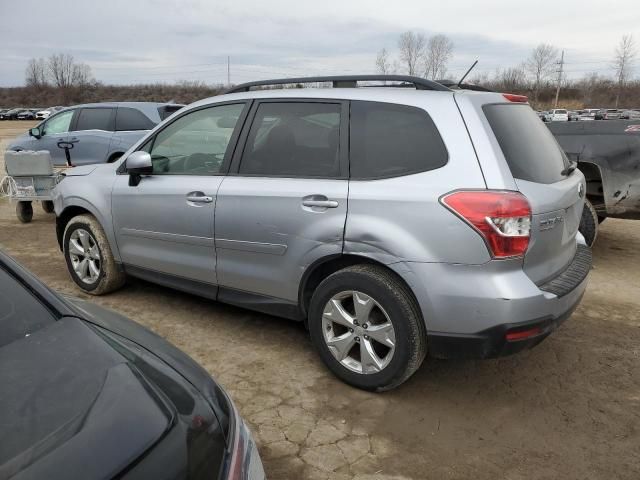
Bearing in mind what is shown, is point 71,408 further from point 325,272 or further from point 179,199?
point 179,199

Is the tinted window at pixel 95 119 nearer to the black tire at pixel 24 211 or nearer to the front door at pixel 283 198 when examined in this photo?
the black tire at pixel 24 211

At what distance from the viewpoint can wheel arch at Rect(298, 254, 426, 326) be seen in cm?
294

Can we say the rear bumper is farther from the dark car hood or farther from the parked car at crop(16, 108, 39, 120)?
the parked car at crop(16, 108, 39, 120)

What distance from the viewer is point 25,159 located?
762 cm

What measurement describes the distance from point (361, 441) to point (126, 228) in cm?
262

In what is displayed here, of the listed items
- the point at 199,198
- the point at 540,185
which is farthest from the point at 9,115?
the point at 540,185

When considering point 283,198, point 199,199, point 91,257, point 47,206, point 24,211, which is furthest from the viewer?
point 47,206

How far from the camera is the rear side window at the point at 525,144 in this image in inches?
114

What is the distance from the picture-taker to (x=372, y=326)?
304 cm

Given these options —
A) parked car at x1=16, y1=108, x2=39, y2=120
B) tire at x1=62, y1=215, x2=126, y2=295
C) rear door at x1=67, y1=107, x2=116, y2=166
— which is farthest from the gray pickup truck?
parked car at x1=16, y1=108, x2=39, y2=120

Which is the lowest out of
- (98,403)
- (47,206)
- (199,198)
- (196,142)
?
(47,206)

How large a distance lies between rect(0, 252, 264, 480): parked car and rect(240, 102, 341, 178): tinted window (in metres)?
1.59

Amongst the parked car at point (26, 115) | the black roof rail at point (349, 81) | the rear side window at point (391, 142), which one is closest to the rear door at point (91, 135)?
the black roof rail at point (349, 81)

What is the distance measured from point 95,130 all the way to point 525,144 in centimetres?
829
